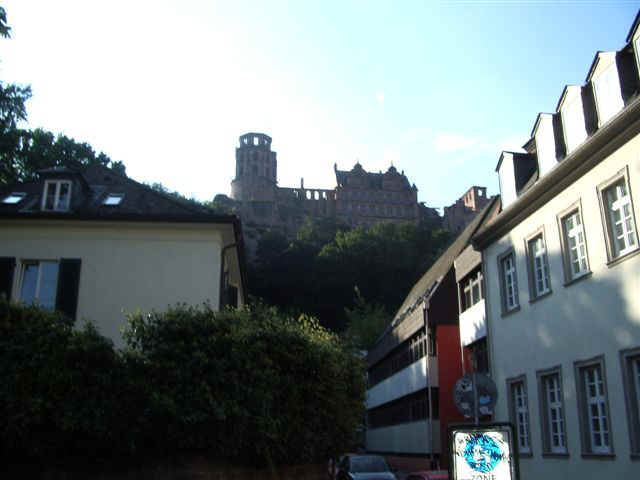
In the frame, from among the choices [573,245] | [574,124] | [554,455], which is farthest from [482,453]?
[574,124]

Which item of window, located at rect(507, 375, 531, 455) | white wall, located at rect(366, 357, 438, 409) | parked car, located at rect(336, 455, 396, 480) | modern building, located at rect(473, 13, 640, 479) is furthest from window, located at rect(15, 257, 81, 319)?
window, located at rect(507, 375, 531, 455)

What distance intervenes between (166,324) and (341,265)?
240 ft

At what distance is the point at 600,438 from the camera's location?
1490 centimetres

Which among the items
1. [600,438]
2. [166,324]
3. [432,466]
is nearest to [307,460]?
Answer: [166,324]

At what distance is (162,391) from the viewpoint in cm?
1358

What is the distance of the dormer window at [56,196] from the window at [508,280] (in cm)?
1312

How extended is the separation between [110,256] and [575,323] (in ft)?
42.2

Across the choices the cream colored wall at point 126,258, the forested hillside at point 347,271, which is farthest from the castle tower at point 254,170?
the cream colored wall at point 126,258

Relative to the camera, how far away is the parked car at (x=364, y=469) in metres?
21.8

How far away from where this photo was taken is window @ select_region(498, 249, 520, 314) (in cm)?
1976

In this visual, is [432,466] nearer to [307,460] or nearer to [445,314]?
[445,314]

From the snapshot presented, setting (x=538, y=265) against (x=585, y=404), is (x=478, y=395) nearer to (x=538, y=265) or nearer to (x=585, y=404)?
(x=585, y=404)

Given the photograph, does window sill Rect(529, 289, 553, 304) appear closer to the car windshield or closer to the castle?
the car windshield

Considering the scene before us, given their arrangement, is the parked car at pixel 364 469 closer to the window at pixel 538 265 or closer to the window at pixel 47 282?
the window at pixel 538 265
